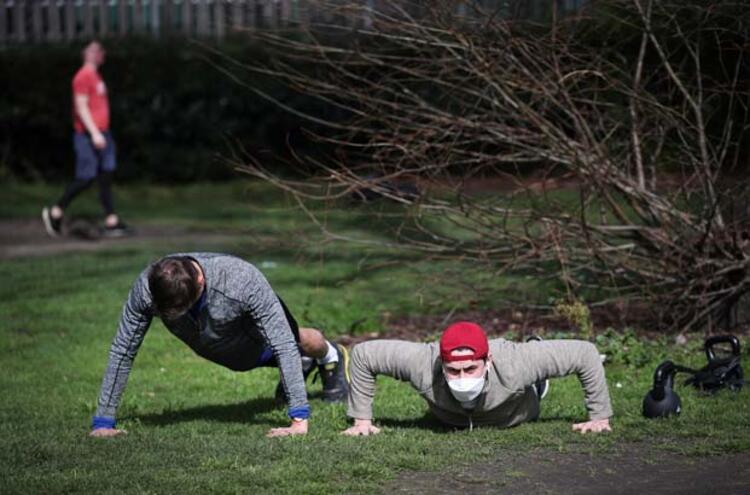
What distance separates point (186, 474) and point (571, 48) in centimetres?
478

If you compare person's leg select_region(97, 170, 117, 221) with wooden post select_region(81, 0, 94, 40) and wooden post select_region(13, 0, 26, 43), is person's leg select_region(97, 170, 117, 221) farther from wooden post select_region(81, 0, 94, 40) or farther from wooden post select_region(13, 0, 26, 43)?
wooden post select_region(81, 0, 94, 40)

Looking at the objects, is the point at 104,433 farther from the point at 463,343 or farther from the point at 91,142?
the point at 91,142

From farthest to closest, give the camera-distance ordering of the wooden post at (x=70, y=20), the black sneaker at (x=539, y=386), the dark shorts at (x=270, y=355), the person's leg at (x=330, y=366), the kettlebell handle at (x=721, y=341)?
the wooden post at (x=70, y=20), the person's leg at (x=330, y=366), the kettlebell handle at (x=721, y=341), the dark shorts at (x=270, y=355), the black sneaker at (x=539, y=386)

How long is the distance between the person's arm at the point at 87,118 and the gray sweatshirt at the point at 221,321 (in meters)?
7.95

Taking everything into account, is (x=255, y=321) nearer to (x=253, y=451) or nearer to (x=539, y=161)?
(x=253, y=451)

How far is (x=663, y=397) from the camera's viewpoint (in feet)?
23.5

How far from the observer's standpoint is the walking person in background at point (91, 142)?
47.8 ft

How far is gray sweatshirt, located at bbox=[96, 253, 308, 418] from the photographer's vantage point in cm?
671

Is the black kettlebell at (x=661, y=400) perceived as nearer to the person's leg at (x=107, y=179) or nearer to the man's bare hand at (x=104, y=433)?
the man's bare hand at (x=104, y=433)

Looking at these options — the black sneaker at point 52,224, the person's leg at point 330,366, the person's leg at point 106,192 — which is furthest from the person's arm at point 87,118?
the person's leg at point 330,366

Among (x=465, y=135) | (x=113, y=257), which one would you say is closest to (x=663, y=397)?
(x=465, y=135)

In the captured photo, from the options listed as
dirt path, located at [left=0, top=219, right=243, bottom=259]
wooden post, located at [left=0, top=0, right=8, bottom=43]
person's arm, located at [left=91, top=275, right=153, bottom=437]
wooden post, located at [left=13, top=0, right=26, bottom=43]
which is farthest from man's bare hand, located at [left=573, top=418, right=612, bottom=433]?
wooden post, located at [left=0, top=0, right=8, bottom=43]

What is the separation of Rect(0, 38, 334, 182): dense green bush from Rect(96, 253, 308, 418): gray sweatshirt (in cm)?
1297

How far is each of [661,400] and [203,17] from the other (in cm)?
1599
